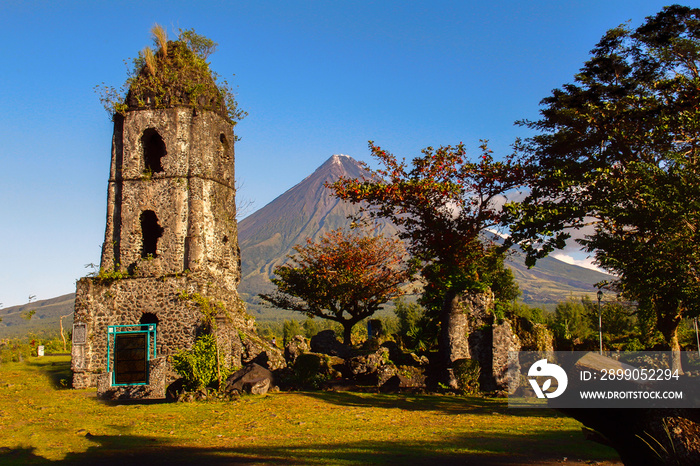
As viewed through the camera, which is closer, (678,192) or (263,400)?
(678,192)

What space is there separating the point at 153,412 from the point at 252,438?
192 inches

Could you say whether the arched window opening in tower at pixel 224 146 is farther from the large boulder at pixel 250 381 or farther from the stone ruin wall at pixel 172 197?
the large boulder at pixel 250 381

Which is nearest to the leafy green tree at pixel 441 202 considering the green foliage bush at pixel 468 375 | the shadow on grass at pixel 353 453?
the green foliage bush at pixel 468 375

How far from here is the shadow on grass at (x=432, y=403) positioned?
13.2m

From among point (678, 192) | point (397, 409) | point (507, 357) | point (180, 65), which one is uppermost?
point (180, 65)

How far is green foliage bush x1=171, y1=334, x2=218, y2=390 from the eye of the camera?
16.7 meters

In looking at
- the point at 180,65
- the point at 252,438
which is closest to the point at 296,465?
the point at 252,438

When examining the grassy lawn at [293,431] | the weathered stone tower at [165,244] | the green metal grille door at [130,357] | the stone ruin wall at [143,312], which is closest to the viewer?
the grassy lawn at [293,431]

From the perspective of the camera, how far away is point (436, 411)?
43.7ft

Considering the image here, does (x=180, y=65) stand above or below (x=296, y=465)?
above

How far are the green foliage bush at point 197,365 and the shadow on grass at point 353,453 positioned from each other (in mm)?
6494

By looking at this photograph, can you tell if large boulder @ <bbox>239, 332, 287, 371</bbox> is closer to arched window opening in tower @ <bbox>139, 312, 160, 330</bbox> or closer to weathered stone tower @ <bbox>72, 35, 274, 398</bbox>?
weathered stone tower @ <bbox>72, 35, 274, 398</bbox>

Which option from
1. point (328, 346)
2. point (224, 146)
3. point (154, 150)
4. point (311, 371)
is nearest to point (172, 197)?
point (224, 146)

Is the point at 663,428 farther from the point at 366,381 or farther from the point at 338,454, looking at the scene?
the point at 366,381
